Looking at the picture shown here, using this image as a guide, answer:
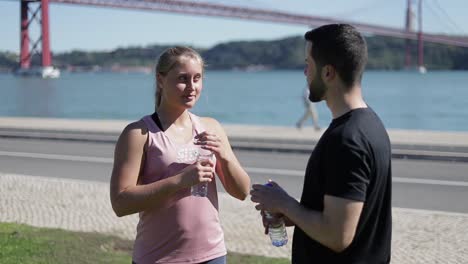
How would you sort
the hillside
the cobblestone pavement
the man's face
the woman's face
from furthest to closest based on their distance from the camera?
the hillside < the cobblestone pavement < the woman's face < the man's face

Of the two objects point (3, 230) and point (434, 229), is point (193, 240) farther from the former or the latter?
point (434, 229)

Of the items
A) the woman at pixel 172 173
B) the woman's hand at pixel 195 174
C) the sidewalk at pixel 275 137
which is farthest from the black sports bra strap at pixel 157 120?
the sidewalk at pixel 275 137

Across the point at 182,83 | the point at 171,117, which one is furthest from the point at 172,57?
the point at 171,117

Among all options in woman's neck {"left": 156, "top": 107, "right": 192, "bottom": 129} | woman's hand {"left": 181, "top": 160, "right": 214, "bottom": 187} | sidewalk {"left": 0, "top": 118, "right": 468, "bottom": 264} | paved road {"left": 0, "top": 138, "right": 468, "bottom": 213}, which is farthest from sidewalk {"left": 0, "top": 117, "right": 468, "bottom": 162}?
woman's hand {"left": 181, "top": 160, "right": 214, "bottom": 187}

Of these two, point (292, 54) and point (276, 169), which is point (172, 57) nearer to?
point (276, 169)

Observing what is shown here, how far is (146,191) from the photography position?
285 centimetres

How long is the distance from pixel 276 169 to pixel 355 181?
1012 cm

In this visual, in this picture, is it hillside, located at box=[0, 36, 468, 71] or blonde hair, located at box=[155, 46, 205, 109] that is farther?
hillside, located at box=[0, 36, 468, 71]

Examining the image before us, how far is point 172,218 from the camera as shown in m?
2.93

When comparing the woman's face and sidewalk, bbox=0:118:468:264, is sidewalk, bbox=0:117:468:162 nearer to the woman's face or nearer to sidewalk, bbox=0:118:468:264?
sidewalk, bbox=0:118:468:264

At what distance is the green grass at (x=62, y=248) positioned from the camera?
571 centimetres

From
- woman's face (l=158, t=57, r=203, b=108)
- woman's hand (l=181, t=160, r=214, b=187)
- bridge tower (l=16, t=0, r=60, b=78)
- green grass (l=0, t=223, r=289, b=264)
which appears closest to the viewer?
woman's hand (l=181, t=160, r=214, b=187)

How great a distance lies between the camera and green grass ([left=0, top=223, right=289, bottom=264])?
5.71 metres

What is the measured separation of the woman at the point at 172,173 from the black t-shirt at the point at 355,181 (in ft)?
1.84
